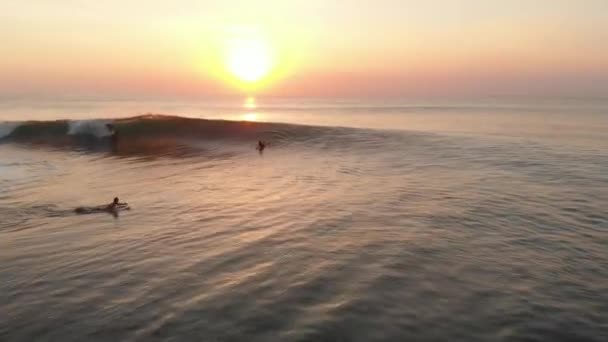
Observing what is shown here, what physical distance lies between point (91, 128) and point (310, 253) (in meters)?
35.2

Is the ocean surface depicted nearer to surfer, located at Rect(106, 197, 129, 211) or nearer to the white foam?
surfer, located at Rect(106, 197, 129, 211)

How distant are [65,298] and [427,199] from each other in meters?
11.6

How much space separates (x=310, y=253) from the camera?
33.2 feet

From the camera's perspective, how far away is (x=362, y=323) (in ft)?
22.7

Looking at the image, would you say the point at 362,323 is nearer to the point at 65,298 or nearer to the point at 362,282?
the point at 362,282

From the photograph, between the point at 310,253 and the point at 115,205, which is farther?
the point at 115,205

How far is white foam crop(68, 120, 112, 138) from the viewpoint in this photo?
124 ft

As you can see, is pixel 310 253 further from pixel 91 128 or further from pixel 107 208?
pixel 91 128

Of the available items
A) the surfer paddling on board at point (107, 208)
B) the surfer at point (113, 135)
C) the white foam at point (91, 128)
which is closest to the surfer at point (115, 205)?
the surfer paddling on board at point (107, 208)

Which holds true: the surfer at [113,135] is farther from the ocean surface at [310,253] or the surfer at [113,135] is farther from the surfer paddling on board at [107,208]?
the surfer paddling on board at [107,208]

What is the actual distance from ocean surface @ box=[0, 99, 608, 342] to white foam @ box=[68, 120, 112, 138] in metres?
15.7

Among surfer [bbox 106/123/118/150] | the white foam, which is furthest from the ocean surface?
the white foam

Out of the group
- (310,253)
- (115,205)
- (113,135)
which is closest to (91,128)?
(113,135)

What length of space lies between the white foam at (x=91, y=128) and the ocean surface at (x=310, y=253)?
15.7 m
